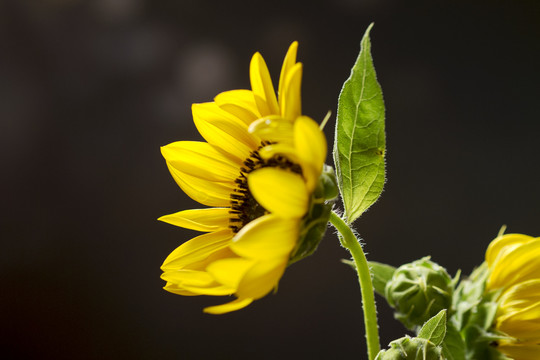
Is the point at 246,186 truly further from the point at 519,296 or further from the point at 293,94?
the point at 519,296

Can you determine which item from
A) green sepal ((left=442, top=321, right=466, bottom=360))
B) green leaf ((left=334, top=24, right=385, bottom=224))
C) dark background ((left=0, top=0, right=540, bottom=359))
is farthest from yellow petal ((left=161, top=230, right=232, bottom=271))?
dark background ((left=0, top=0, right=540, bottom=359))

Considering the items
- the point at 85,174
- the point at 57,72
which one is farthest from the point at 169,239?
the point at 57,72

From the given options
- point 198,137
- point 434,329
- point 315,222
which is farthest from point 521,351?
point 198,137

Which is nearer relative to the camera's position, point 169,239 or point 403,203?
point 403,203

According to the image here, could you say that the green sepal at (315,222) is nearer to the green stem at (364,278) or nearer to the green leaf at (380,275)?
the green stem at (364,278)

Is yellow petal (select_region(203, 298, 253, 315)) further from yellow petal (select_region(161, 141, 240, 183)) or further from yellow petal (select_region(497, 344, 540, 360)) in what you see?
yellow petal (select_region(497, 344, 540, 360))

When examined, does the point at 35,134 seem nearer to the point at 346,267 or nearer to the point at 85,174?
the point at 85,174
